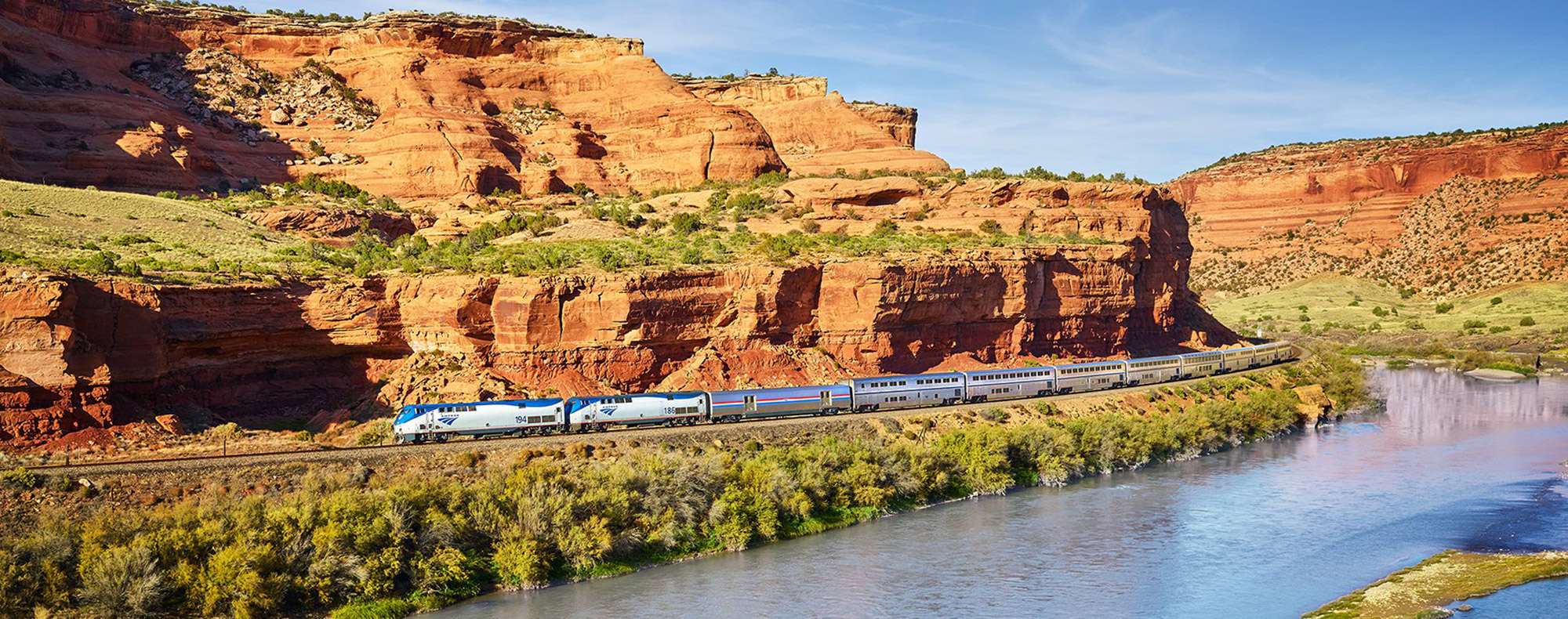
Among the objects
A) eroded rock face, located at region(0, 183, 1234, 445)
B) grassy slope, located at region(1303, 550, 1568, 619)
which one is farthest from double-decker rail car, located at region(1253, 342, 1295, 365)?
grassy slope, located at region(1303, 550, 1568, 619)

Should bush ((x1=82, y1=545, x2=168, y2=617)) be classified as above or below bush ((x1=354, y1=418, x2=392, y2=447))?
below

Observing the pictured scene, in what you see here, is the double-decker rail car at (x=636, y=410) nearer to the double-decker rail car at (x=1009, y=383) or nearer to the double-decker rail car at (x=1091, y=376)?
the double-decker rail car at (x=1009, y=383)

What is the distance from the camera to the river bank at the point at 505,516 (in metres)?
24.9

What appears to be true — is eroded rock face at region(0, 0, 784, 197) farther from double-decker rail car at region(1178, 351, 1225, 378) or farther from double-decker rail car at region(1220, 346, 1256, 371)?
double-decker rail car at region(1220, 346, 1256, 371)

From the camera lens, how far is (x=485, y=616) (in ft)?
86.7

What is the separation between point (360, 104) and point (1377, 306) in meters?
102

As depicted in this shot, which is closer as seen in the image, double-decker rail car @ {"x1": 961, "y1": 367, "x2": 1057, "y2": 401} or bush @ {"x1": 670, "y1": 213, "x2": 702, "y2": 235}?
double-decker rail car @ {"x1": 961, "y1": 367, "x2": 1057, "y2": 401}

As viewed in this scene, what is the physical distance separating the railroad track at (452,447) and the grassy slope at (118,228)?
46.9ft

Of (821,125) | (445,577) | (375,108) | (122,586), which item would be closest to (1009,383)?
(445,577)

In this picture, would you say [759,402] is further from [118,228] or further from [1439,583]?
[118,228]

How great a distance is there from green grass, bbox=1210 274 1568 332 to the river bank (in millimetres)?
73820

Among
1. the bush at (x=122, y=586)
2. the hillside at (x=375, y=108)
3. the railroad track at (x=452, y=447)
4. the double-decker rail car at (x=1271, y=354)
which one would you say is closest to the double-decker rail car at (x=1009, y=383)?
the railroad track at (x=452, y=447)

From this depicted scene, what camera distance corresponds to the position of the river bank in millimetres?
24938

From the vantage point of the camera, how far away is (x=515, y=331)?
43.0 metres
